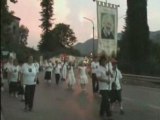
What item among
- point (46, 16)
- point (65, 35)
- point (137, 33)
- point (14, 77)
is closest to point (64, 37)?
point (65, 35)

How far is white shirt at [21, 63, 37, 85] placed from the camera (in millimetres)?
17453

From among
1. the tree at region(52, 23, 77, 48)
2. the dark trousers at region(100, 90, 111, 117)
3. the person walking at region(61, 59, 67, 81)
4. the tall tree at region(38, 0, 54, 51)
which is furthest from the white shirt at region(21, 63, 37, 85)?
the tree at region(52, 23, 77, 48)

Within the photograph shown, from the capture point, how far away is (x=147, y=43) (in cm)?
4609

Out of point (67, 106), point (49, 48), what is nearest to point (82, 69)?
point (67, 106)

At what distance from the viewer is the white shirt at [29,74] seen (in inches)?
687

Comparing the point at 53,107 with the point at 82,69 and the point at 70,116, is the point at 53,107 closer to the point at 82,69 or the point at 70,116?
the point at 70,116

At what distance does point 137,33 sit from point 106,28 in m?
9.55

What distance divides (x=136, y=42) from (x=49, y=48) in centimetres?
10280

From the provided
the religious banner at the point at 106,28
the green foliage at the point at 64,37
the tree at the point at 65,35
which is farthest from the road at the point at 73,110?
the tree at the point at 65,35

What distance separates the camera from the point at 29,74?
17.6 metres

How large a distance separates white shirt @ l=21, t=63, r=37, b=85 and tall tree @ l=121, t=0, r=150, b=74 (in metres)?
27.9

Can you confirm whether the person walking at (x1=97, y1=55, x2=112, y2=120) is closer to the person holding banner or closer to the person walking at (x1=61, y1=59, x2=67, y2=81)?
the person holding banner

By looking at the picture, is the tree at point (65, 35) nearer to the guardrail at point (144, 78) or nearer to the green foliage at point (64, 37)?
the green foliage at point (64, 37)

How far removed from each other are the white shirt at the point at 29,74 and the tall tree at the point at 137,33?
91.6ft
